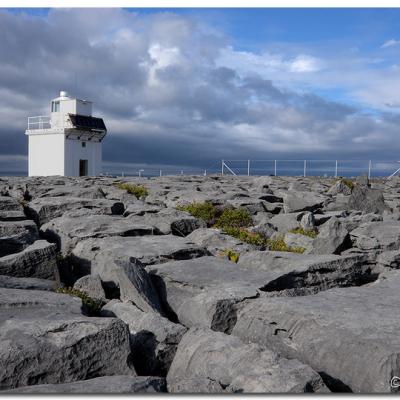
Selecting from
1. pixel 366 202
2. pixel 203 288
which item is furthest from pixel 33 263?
pixel 366 202

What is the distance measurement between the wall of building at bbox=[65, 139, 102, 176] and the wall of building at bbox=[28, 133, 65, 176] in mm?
561

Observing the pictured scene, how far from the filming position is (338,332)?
5.52 meters

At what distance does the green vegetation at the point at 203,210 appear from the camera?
16.3m

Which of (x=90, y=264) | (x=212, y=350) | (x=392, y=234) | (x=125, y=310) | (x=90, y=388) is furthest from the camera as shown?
(x=392, y=234)

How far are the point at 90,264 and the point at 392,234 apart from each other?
250 inches

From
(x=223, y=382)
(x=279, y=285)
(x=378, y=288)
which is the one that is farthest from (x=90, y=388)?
(x=378, y=288)

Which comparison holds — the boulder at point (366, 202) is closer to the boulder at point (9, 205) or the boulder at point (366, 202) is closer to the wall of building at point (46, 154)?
the boulder at point (9, 205)

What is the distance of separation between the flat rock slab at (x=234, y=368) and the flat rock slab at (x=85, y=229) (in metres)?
6.26

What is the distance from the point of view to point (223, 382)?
16.3 feet

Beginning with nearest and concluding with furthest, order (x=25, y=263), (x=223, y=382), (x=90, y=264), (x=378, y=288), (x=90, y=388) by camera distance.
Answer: (x=90, y=388) → (x=223, y=382) → (x=378, y=288) → (x=25, y=263) → (x=90, y=264)

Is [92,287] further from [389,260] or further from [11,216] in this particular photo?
[11,216]

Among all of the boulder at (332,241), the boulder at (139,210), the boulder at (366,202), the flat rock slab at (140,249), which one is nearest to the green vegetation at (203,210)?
the boulder at (139,210)

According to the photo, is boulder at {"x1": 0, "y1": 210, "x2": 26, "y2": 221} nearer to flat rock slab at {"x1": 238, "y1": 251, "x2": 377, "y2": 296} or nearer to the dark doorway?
flat rock slab at {"x1": 238, "y1": 251, "x2": 377, "y2": 296}

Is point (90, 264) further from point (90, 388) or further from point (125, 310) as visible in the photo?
point (90, 388)
